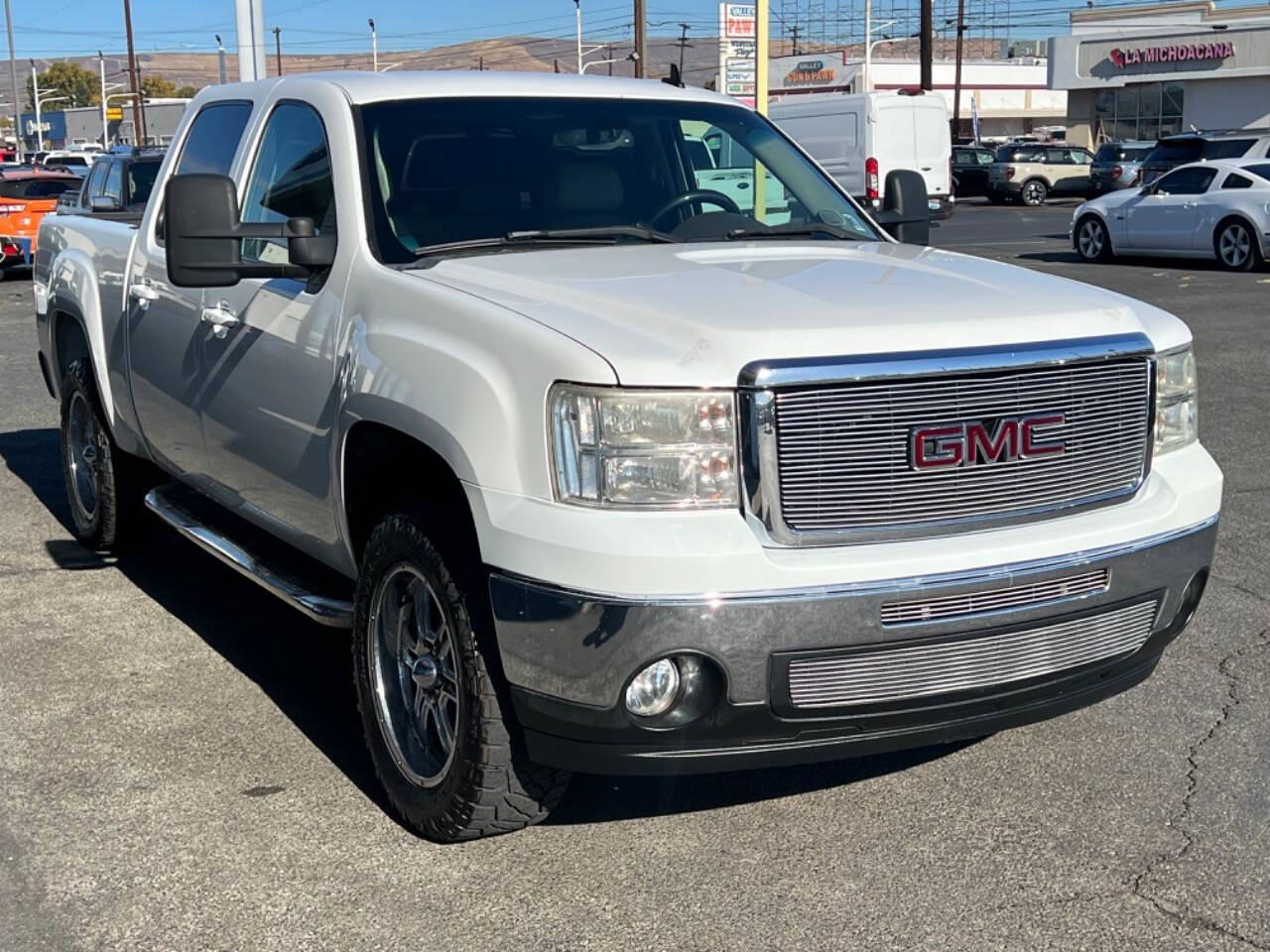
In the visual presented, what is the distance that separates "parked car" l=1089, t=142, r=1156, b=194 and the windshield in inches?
1448

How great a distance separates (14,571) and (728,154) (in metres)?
3.43

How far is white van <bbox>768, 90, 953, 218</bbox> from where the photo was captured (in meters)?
28.5

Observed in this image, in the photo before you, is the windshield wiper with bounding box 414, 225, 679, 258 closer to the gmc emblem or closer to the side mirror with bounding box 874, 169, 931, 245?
the side mirror with bounding box 874, 169, 931, 245

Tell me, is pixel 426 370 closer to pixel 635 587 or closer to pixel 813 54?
pixel 635 587

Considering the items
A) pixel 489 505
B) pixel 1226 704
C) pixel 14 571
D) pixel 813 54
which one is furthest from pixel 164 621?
pixel 813 54

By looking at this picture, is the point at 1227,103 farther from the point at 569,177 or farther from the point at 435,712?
the point at 435,712

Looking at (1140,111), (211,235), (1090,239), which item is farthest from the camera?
(1140,111)

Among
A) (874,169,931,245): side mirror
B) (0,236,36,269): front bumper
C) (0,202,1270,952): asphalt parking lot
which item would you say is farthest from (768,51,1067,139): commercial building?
(0,202,1270,952): asphalt parking lot

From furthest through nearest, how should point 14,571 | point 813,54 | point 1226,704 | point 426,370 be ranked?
point 813,54, point 14,571, point 1226,704, point 426,370

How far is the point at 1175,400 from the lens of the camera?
4.09 meters

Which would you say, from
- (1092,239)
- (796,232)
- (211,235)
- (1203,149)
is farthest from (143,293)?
(1203,149)

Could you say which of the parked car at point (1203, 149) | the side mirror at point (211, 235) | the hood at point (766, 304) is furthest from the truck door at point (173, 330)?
the parked car at point (1203, 149)

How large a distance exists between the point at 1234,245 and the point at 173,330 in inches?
718

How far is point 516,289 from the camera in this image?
13.1 feet
